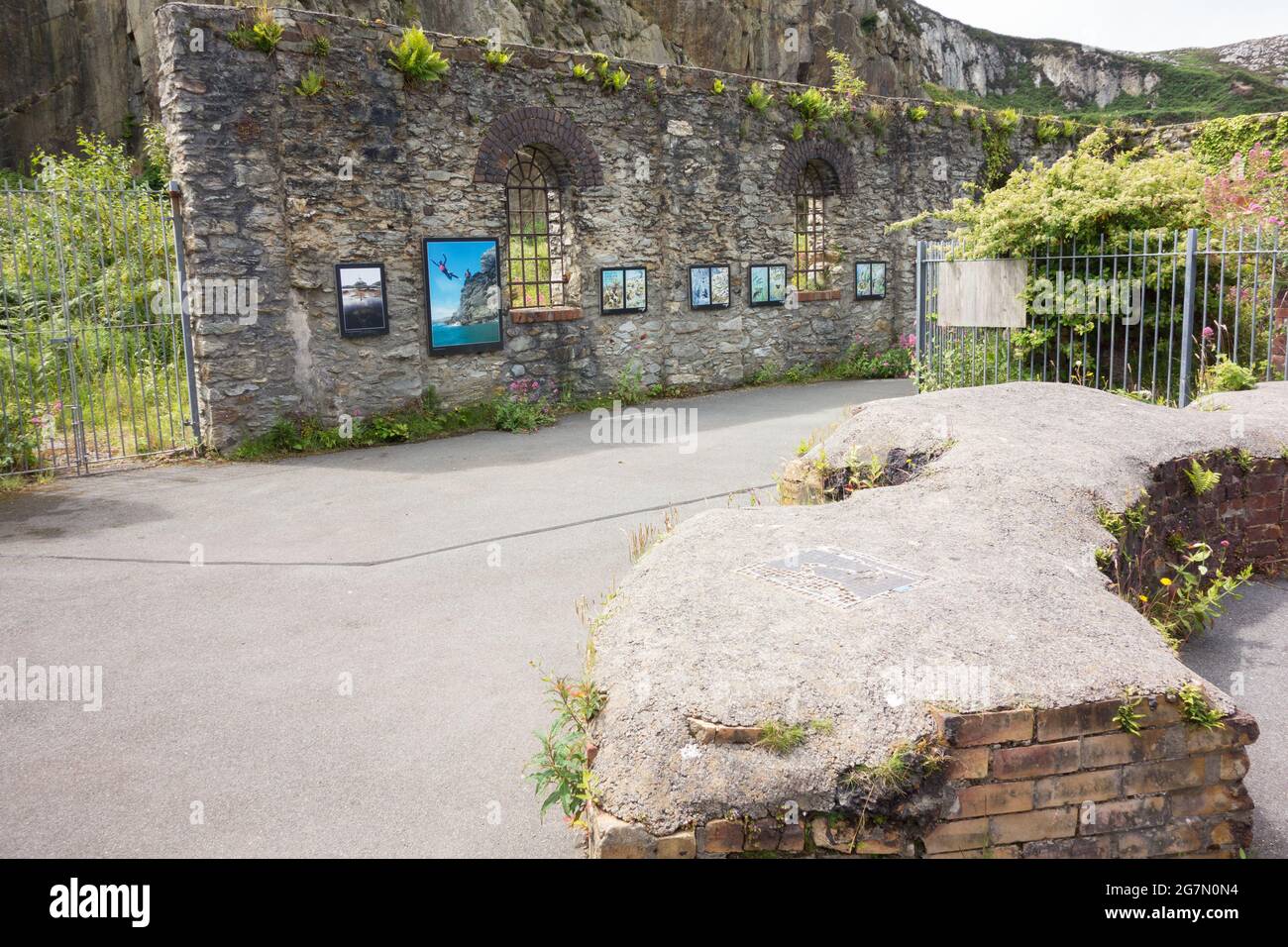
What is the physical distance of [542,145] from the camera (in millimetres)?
12859

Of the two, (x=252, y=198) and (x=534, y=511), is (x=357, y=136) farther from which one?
(x=534, y=511)

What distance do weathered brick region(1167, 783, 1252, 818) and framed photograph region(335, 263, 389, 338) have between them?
32.5 ft

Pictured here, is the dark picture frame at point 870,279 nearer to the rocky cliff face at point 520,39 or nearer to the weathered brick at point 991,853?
the rocky cliff face at point 520,39

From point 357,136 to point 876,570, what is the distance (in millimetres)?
9156

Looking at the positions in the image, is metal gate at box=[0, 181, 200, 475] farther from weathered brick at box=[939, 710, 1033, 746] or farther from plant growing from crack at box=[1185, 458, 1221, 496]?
plant growing from crack at box=[1185, 458, 1221, 496]

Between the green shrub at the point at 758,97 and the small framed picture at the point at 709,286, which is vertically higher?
the green shrub at the point at 758,97

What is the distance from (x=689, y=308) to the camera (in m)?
14.5

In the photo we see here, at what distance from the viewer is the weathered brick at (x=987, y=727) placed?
2.98m

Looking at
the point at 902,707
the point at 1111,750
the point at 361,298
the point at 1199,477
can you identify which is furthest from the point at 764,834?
the point at 361,298

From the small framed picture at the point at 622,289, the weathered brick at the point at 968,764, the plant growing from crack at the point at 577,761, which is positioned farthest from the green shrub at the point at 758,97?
the weathered brick at the point at 968,764

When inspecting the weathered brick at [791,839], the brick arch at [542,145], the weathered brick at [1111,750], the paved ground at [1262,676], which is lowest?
the paved ground at [1262,676]

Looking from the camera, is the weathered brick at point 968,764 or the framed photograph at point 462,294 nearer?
the weathered brick at point 968,764

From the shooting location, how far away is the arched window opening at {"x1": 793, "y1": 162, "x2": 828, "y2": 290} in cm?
1661

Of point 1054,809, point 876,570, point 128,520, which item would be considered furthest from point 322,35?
point 1054,809
